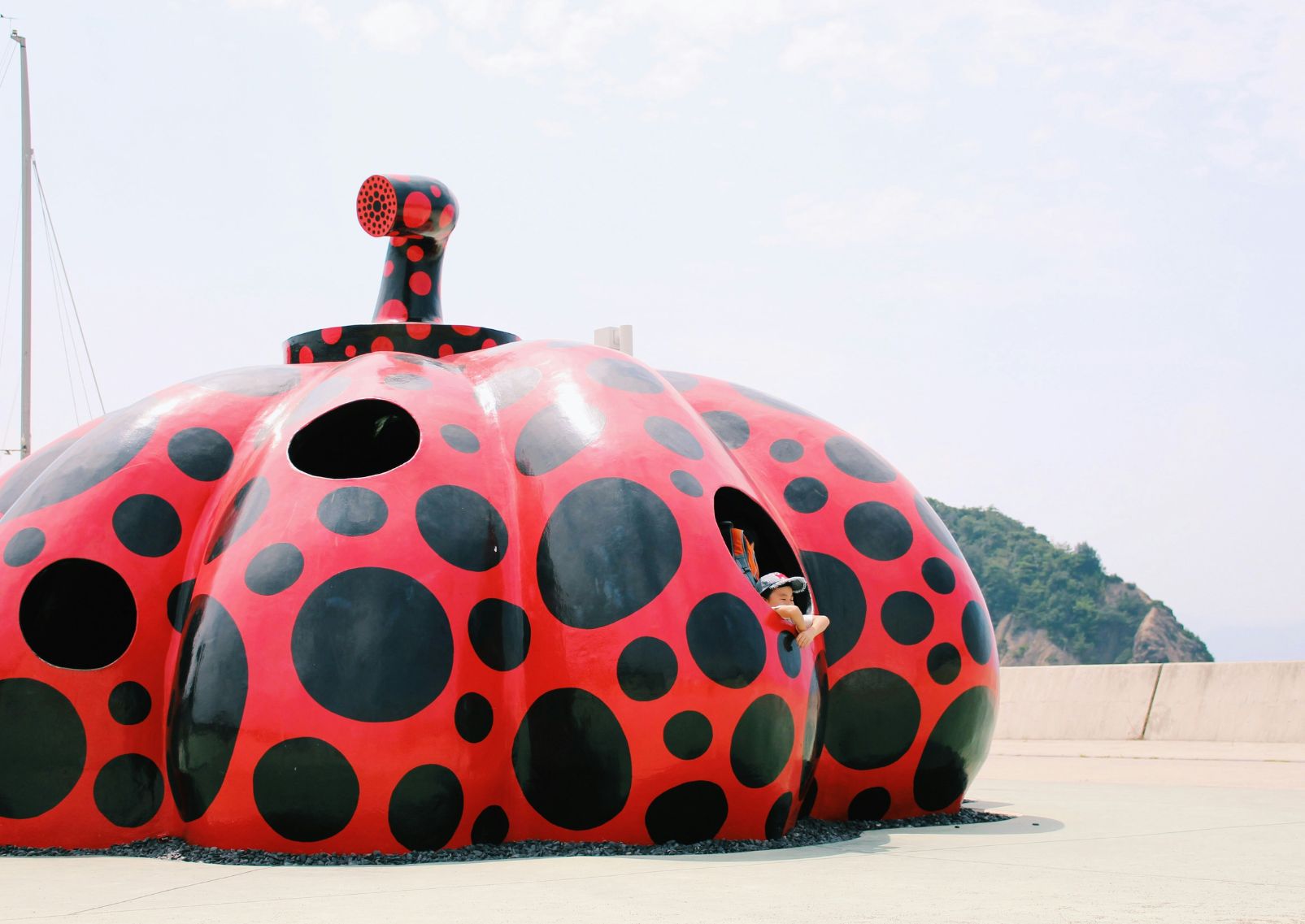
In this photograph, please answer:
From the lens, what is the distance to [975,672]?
10.3 meters

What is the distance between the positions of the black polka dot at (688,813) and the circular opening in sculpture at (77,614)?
3359mm

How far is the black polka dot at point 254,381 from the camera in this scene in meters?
9.91

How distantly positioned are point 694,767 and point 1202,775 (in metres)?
8.27

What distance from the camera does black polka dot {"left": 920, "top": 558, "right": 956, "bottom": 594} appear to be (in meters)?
10.3

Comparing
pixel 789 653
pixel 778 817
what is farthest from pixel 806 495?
pixel 778 817

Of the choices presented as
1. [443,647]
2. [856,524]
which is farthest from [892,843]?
[443,647]

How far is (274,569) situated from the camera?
8.18 metres

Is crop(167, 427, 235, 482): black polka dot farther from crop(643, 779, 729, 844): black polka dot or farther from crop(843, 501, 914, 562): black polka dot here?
crop(843, 501, 914, 562): black polka dot

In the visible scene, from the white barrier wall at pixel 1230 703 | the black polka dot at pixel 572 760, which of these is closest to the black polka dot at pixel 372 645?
the black polka dot at pixel 572 760

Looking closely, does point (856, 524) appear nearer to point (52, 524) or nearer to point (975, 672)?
point (975, 672)

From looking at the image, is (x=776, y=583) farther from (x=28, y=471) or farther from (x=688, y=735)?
(x=28, y=471)

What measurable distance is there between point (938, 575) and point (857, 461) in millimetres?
1080

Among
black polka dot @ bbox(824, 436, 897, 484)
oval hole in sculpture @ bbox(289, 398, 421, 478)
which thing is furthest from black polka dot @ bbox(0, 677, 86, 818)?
black polka dot @ bbox(824, 436, 897, 484)

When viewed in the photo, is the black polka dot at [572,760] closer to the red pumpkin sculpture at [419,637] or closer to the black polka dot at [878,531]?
the red pumpkin sculpture at [419,637]
